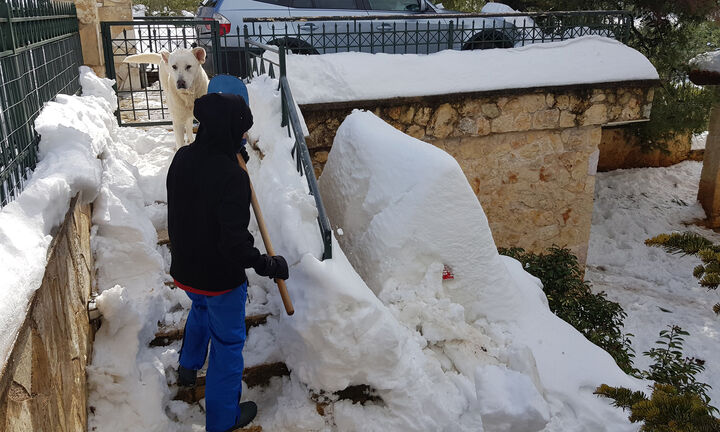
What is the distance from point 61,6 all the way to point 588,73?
17.8ft

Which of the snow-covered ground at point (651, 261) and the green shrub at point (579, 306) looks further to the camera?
the snow-covered ground at point (651, 261)

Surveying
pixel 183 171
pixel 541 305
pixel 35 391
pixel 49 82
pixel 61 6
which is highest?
pixel 61 6

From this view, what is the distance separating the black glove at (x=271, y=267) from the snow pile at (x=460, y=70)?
10.4ft

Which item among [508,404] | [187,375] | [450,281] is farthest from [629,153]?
[187,375]

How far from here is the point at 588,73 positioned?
6652 millimetres

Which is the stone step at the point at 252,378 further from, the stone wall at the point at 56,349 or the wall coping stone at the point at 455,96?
the wall coping stone at the point at 455,96

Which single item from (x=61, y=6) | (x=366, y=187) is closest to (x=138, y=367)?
(x=366, y=187)

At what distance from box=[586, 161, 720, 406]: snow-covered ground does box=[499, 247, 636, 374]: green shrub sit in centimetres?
92

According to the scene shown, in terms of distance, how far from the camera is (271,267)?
2.65m

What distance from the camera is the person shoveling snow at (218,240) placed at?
2568 millimetres

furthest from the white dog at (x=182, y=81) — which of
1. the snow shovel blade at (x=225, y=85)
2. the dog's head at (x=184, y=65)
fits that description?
the snow shovel blade at (x=225, y=85)

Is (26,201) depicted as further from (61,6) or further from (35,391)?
(61,6)

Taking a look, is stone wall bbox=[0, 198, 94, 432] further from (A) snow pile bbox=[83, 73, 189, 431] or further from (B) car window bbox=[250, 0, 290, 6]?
(B) car window bbox=[250, 0, 290, 6]

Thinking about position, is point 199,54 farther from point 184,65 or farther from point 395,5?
point 395,5
